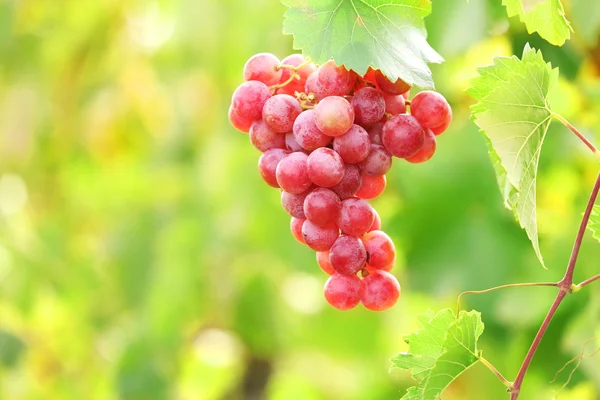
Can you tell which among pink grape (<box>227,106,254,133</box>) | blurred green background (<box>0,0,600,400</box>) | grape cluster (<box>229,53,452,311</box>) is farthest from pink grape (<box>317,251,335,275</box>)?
blurred green background (<box>0,0,600,400</box>)

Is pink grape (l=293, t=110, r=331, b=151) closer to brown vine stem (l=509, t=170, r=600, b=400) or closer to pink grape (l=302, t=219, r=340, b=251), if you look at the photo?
pink grape (l=302, t=219, r=340, b=251)

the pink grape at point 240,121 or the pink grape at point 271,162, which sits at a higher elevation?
the pink grape at point 240,121

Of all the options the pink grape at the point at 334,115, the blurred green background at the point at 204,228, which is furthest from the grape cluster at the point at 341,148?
the blurred green background at the point at 204,228

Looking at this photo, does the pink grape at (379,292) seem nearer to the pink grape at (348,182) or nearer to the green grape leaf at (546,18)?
the pink grape at (348,182)

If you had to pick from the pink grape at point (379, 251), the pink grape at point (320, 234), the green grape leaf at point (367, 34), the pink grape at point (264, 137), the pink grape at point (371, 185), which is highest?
the green grape leaf at point (367, 34)

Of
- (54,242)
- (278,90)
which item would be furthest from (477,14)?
(54,242)

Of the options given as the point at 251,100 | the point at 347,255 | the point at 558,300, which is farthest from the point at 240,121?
the point at 558,300

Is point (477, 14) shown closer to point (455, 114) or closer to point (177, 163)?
point (455, 114)

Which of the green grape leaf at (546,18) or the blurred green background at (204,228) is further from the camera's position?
the blurred green background at (204,228)
